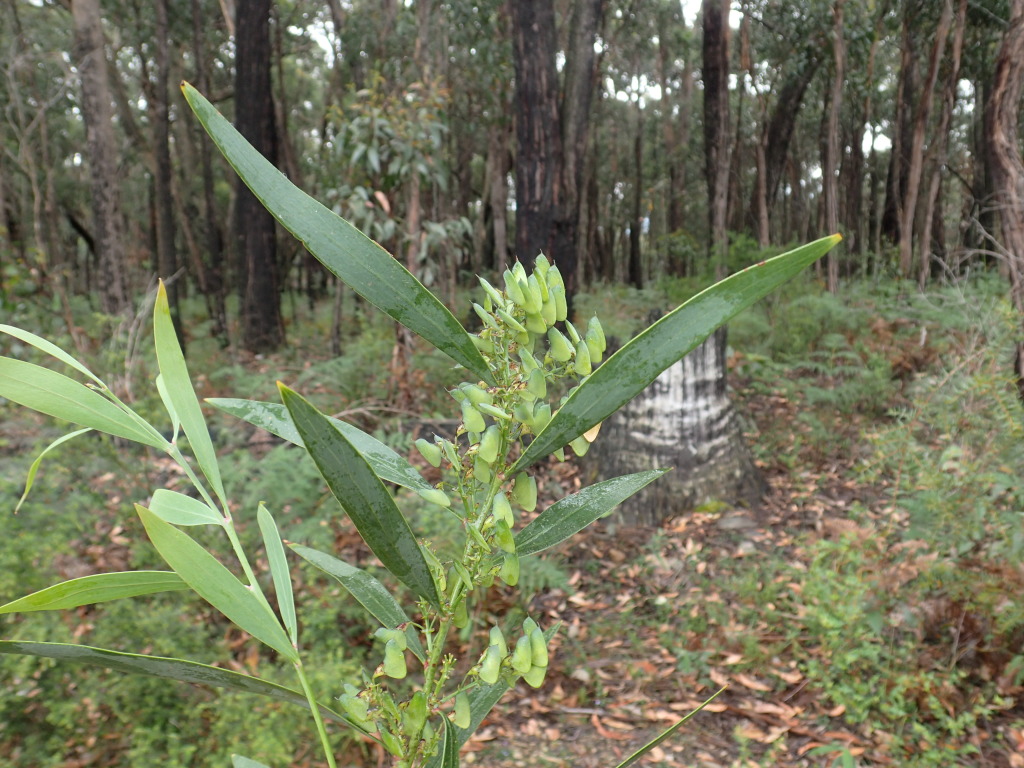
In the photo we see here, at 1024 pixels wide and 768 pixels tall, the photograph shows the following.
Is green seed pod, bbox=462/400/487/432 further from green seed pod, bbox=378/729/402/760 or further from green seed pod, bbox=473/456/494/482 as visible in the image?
green seed pod, bbox=378/729/402/760

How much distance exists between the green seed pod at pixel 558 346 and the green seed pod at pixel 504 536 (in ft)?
0.43

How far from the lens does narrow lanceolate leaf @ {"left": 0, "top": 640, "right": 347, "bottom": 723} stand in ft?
1.61

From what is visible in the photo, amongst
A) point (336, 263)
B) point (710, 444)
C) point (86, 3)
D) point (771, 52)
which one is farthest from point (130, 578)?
point (771, 52)

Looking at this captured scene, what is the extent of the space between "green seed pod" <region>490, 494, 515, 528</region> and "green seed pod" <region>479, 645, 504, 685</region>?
0.10 metres

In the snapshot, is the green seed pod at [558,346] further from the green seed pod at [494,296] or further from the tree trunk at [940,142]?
the tree trunk at [940,142]

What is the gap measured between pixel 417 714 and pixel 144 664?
7.7 inches

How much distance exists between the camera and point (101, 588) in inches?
21.3

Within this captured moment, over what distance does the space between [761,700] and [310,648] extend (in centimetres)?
191

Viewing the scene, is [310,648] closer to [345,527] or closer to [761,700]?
[345,527]

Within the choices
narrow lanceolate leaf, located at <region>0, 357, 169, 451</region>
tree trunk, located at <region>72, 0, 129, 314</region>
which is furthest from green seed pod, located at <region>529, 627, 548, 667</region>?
tree trunk, located at <region>72, 0, 129, 314</region>

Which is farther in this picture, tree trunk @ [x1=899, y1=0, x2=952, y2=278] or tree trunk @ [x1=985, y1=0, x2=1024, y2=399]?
tree trunk @ [x1=899, y1=0, x2=952, y2=278]

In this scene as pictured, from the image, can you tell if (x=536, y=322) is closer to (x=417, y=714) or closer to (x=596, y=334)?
(x=596, y=334)

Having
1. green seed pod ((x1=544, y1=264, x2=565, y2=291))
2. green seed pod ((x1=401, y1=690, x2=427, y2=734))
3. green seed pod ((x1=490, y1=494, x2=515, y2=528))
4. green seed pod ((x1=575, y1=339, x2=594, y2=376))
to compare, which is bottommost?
green seed pod ((x1=401, y1=690, x2=427, y2=734))

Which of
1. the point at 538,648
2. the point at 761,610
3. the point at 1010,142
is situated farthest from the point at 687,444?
the point at 538,648
